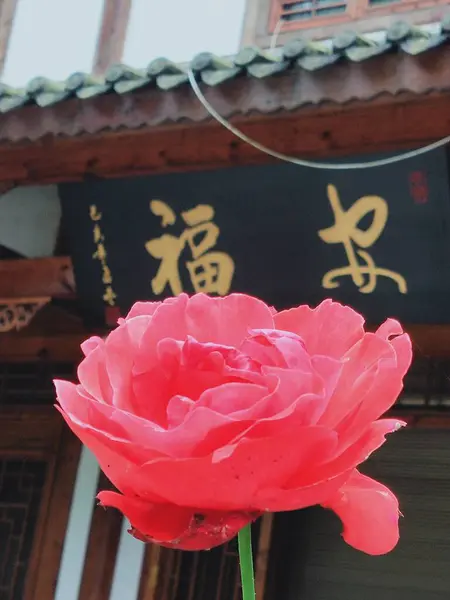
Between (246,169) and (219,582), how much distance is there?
1830mm

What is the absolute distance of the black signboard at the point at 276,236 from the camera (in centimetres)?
264

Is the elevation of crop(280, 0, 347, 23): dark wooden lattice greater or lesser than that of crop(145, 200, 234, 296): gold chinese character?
greater

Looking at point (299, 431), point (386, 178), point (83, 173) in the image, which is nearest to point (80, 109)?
point (83, 173)

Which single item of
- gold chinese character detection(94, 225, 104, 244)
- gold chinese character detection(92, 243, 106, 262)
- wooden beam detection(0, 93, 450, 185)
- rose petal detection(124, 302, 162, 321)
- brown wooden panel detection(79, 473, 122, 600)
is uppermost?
wooden beam detection(0, 93, 450, 185)

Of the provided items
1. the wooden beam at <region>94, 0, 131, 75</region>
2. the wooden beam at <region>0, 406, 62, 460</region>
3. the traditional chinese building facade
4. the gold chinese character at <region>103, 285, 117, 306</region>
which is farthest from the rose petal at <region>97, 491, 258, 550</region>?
the wooden beam at <region>94, 0, 131, 75</region>

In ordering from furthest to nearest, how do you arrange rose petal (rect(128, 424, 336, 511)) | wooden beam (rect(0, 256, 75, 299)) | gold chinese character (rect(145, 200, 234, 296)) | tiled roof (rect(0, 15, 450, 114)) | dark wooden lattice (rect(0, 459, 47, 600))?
dark wooden lattice (rect(0, 459, 47, 600))
wooden beam (rect(0, 256, 75, 299))
gold chinese character (rect(145, 200, 234, 296))
tiled roof (rect(0, 15, 450, 114))
rose petal (rect(128, 424, 336, 511))

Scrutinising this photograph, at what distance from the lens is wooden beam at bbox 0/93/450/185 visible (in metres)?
2.23

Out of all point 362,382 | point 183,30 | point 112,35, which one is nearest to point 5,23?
point 112,35

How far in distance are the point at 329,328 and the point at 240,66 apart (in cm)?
179

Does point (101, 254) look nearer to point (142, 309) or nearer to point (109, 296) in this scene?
point (109, 296)

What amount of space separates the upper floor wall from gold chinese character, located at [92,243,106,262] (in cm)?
165

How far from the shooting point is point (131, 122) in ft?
7.84

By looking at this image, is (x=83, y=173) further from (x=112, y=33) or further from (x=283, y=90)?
(x=112, y=33)

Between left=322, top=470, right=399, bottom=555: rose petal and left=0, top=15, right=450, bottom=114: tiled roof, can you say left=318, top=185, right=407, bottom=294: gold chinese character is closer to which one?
left=0, top=15, right=450, bottom=114: tiled roof
